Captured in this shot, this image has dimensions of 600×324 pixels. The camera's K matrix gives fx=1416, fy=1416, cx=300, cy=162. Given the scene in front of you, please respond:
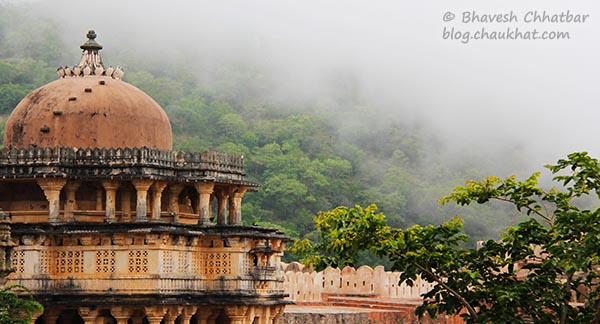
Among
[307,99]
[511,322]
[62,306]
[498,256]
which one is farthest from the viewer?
[307,99]

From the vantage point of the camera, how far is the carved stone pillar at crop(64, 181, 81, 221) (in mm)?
26562

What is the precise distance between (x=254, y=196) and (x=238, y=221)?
1830 inches

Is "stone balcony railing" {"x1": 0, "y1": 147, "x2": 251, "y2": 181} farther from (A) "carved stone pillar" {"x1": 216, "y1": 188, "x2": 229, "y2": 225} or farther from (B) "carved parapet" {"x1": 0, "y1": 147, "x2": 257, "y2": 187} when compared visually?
(A) "carved stone pillar" {"x1": 216, "y1": 188, "x2": 229, "y2": 225}

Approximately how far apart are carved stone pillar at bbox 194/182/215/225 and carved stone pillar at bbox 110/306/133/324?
2553 millimetres

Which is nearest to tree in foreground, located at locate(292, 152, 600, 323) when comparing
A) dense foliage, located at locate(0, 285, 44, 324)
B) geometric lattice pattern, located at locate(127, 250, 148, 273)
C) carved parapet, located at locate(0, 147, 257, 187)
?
dense foliage, located at locate(0, 285, 44, 324)

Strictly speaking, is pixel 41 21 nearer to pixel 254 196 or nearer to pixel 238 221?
pixel 254 196

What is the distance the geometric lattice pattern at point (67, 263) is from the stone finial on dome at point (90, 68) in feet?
14.0

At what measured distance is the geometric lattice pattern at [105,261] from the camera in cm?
2598

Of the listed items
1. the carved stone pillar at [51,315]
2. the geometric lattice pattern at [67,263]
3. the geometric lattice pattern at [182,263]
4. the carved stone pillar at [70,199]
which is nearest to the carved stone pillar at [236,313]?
the geometric lattice pattern at [182,263]

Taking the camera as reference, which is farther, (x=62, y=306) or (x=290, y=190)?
(x=290, y=190)

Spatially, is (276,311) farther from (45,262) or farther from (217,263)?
(45,262)

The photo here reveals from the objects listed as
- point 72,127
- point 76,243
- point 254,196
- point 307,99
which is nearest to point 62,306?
point 76,243

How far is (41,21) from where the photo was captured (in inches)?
4454

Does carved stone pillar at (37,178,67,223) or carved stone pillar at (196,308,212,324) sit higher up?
carved stone pillar at (37,178,67,223)
